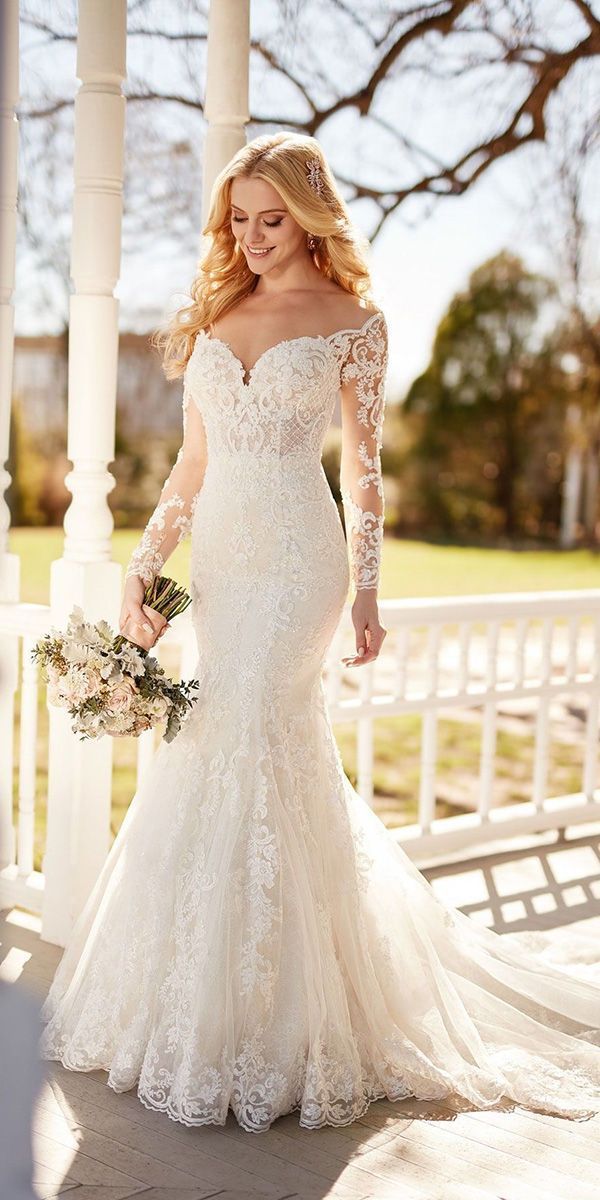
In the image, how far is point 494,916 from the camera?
4445 mm

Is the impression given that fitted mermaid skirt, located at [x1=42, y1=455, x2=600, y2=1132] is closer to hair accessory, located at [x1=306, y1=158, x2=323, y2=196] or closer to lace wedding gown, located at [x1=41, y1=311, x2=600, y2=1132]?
lace wedding gown, located at [x1=41, y1=311, x2=600, y2=1132]

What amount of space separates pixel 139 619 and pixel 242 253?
35.9 inches

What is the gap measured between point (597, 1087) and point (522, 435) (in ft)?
45.0

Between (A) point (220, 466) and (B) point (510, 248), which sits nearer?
(A) point (220, 466)

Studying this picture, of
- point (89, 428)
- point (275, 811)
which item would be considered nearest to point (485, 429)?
point (89, 428)

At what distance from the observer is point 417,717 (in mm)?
11203

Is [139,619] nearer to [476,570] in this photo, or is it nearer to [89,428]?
[89,428]

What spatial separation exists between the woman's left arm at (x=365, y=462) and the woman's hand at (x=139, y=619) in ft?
1.51

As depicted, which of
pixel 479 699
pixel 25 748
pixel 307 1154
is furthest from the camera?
pixel 479 699

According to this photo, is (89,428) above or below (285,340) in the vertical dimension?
below

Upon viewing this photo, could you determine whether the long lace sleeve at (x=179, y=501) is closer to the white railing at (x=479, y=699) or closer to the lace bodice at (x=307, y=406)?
the lace bodice at (x=307, y=406)

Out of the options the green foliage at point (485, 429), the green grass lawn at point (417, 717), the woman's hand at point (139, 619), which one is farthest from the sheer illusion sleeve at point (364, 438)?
the green foliage at point (485, 429)

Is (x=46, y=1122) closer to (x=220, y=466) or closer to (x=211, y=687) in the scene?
(x=211, y=687)

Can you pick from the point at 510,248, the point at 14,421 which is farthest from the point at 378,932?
the point at 510,248
